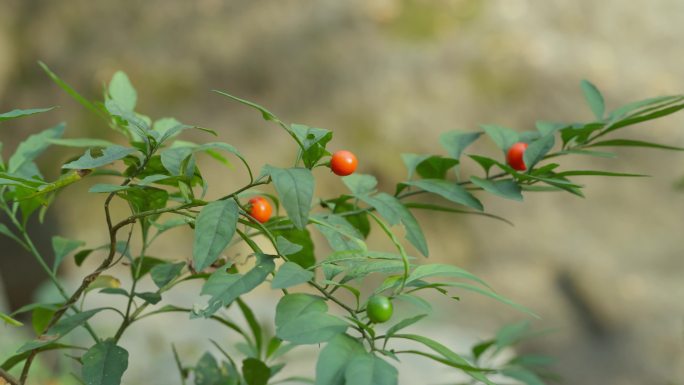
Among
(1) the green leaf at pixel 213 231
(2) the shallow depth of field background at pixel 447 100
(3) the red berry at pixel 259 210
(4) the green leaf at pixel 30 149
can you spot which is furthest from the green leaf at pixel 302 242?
(2) the shallow depth of field background at pixel 447 100

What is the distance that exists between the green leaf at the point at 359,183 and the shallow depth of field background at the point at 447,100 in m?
1.99

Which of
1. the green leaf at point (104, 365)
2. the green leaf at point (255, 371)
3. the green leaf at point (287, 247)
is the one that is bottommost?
the green leaf at point (255, 371)

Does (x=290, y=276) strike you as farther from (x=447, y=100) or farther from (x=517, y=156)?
(x=447, y=100)

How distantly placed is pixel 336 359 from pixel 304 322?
30 millimetres

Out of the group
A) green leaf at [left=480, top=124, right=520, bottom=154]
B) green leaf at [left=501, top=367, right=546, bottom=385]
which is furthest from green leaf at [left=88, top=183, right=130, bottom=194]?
green leaf at [left=501, top=367, right=546, bottom=385]

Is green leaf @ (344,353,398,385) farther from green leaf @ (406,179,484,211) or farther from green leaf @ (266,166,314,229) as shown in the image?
green leaf @ (406,179,484,211)

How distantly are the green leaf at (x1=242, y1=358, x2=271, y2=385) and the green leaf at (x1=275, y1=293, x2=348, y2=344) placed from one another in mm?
185

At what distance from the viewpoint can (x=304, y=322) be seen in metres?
0.46

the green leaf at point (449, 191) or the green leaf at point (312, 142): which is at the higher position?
the green leaf at point (312, 142)

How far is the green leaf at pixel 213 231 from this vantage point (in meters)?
0.48

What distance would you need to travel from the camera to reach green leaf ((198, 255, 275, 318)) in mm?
475

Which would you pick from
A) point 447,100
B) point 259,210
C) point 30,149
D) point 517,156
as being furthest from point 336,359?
point 447,100

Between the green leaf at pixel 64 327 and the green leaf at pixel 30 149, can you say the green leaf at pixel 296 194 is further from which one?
the green leaf at pixel 30 149

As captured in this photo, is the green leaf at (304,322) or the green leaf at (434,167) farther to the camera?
the green leaf at (434,167)
